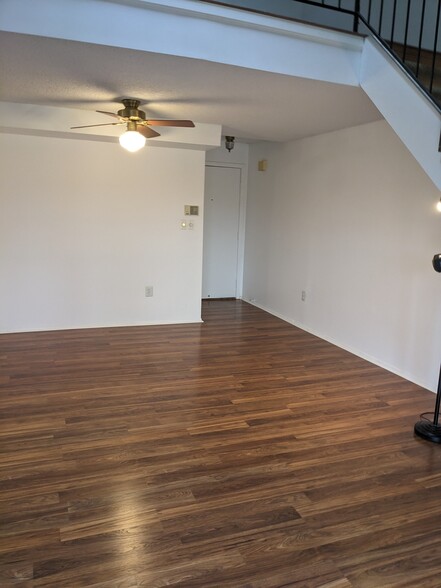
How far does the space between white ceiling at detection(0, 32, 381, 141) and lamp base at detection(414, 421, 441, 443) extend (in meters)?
2.37

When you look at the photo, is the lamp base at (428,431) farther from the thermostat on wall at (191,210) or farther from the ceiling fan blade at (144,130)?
the thermostat on wall at (191,210)

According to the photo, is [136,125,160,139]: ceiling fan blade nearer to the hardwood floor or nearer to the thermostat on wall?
the thermostat on wall

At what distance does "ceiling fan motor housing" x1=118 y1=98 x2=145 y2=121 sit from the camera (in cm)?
380

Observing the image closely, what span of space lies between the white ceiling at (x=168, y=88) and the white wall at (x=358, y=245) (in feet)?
1.72

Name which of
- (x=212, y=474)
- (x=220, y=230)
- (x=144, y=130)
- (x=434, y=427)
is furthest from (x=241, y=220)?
(x=212, y=474)

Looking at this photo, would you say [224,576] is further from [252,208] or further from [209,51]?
[252,208]

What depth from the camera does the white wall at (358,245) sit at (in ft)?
12.6

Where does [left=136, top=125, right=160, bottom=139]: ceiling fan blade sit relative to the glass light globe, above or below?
above

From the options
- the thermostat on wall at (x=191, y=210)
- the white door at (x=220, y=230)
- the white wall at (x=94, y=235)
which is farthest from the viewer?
the white door at (x=220, y=230)

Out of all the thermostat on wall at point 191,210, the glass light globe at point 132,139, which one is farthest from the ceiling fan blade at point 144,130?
the thermostat on wall at point 191,210

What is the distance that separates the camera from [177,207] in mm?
5426

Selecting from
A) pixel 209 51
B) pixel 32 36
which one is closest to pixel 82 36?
pixel 32 36

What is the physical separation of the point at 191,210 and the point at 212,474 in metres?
3.61

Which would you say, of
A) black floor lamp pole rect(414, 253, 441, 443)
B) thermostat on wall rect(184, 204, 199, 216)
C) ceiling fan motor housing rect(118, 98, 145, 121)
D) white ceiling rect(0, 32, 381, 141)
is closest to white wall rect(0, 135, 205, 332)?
thermostat on wall rect(184, 204, 199, 216)
